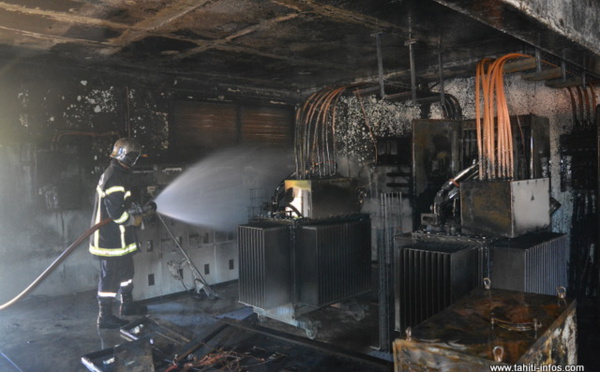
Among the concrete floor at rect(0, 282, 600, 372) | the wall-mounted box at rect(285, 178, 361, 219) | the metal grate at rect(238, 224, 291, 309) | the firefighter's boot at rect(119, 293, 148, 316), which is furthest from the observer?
the firefighter's boot at rect(119, 293, 148, 316)

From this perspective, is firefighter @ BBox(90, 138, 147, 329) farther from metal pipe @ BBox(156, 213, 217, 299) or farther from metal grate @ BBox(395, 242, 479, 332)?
metal grate @ BBox(395, 242, 479, 332)

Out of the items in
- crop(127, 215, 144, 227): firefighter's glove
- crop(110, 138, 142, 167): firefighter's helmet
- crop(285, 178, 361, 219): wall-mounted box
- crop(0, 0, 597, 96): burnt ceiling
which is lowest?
crop(127, 215, 144, 227): firefighter's glove

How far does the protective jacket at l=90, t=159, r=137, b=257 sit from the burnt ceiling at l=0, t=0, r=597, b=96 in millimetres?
1289

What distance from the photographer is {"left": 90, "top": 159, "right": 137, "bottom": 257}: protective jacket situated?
178 inches

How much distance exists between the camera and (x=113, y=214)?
178 inches

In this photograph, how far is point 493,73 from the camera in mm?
3000

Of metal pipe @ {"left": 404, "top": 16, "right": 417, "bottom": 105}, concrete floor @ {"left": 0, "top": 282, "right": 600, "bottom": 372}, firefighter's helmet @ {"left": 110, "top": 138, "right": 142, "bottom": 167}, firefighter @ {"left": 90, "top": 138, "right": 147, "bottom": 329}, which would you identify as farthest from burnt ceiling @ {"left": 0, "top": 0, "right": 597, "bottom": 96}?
concrete floor @ {"left": 0, "top": 282, "right": 600, "bottom": 372}

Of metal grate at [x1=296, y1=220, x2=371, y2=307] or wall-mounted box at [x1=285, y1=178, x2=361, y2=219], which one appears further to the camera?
wall-mounted box at [x1=285, y1=178, x2=361, y2=219]

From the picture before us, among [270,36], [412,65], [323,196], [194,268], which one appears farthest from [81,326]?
[412,65]

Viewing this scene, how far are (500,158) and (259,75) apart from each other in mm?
3605

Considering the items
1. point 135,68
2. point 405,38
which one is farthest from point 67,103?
point 405,38

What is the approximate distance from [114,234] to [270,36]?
2.52m

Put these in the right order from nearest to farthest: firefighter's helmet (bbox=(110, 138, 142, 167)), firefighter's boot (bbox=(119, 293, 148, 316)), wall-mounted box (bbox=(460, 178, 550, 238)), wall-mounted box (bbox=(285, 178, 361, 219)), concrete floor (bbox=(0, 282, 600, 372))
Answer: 1. wall-mounted box (bbox=(460, 178, 550, 238))
2. concrete floor (bbox=(0, 282, 600, 372))
3. wall-mounted box (bbox=(285, 178, 361, 219))
4. firefighter's helmet (bbox=(110, 138, 142, 167))
5. firefighter's boot (bbox=(119, 293, 148, 316))

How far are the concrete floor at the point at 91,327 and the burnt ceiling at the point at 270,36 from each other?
2474 mm
